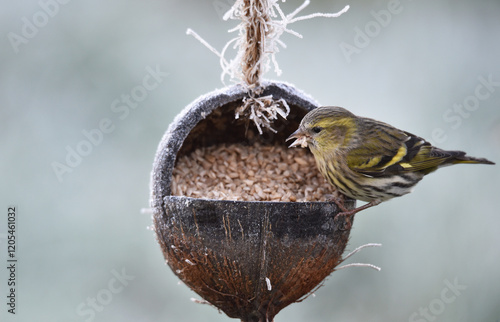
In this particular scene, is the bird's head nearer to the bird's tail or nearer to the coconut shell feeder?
the coconut shell feeder

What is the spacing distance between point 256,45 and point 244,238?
1068 millimetres

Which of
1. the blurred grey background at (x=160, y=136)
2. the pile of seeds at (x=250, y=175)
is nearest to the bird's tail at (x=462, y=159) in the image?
the pile of seeds at (x=250, y=175)

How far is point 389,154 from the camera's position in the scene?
3.54 metres

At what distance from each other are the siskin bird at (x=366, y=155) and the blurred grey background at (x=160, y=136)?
144 centimetres

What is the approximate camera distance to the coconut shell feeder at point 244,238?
9.75 ft

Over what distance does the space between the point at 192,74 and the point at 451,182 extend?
2.28 m

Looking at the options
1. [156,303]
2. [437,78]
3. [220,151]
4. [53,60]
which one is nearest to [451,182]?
[437,78]

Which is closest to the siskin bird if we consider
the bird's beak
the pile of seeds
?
the bird's beak

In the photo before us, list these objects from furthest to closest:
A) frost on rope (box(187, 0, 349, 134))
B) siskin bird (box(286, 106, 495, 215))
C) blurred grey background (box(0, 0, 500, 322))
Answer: blurred grey background (box(0, 0, 500, 322))
siskin bird (box(286, 106, 495, 215))
frost on rope (box(187, 0, 349, 134))

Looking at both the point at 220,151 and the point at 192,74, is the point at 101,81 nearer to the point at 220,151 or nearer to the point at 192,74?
the point at 192,74

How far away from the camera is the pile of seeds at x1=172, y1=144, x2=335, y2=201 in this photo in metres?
3.49

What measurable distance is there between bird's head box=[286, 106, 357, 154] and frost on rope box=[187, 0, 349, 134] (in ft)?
0.46

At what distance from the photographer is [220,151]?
388 centimetres

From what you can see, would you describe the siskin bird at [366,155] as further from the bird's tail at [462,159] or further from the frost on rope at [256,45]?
the frost on rope at [256,45]
